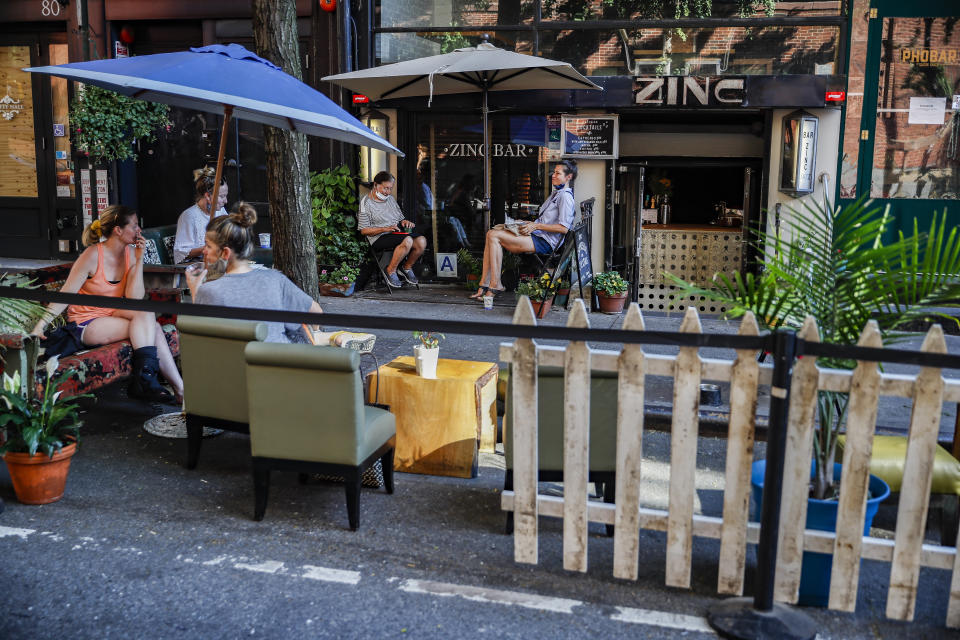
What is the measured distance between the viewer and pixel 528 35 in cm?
1102

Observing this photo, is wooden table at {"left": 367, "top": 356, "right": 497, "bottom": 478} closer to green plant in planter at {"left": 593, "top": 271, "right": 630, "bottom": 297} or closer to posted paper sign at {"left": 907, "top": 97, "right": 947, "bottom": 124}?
green plant in planter at {"left": 593, "top": 271, "right": 630, "bottom": 297}

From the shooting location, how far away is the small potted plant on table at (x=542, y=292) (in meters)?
9.60

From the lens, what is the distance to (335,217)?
10945 mm

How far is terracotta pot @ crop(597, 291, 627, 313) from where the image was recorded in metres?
10.1

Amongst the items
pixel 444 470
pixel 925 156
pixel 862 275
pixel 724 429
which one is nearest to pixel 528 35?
pixel 925 156

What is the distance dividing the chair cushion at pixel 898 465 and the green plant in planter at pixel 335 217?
23.3 ft

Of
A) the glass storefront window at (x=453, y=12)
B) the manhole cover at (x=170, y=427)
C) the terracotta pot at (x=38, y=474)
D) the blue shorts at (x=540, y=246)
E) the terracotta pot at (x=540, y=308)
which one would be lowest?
the manhole cover at (x=170, y=427)

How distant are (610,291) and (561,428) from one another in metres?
5.89

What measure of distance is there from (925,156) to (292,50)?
7.20 m

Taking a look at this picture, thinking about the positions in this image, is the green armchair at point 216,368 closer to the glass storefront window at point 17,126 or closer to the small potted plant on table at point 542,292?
the small potted plant on table at point 542,292

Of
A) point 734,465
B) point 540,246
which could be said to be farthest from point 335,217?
point 734,465

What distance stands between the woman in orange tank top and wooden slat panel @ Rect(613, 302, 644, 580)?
380 centimetres

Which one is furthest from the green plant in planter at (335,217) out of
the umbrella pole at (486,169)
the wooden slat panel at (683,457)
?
the wooden slat panel at (683,457)

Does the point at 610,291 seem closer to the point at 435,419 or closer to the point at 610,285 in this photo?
the point at 610,285
